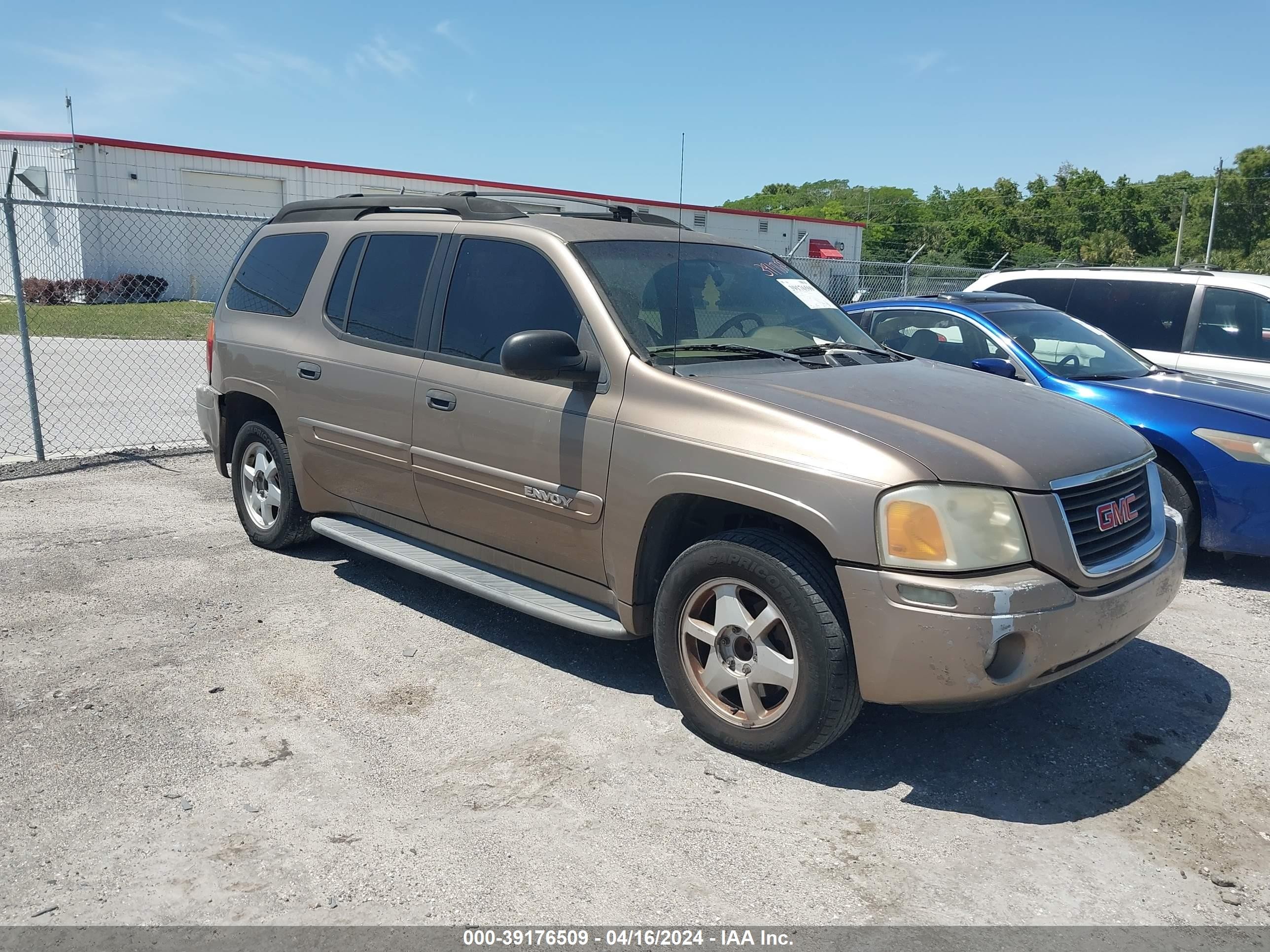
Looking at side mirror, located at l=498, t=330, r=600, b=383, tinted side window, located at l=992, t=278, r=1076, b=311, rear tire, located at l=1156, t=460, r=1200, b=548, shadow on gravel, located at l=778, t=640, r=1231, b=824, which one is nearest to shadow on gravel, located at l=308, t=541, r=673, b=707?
shadow on gravel, located at l=778, t=640, r=1231, b=824

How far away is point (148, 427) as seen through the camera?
10.5 m

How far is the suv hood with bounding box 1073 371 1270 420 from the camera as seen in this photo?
5855 millimetres

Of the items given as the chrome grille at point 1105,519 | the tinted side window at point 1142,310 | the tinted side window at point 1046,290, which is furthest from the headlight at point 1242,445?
the tinted side window at point 1046,290

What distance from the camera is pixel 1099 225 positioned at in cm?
7050

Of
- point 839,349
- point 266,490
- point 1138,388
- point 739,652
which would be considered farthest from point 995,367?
point 266,490

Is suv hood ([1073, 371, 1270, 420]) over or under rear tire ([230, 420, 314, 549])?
over

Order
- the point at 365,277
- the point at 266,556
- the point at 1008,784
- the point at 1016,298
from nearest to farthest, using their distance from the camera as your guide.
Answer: the point at 1008,784 → the point at 365,277 → the point at 266,556 → the point at 1016,298

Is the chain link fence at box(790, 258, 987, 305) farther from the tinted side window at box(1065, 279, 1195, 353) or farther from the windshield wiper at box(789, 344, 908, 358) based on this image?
the windshield wiper at box(789, 344, 908, 358)

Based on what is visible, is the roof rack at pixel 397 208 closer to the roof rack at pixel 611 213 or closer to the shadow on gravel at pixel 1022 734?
the roof rack at pixel 611 213

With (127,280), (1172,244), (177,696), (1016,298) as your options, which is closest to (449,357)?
(177,696)

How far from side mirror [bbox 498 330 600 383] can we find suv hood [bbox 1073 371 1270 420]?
386 cm

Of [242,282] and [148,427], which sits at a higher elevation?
[242,282]

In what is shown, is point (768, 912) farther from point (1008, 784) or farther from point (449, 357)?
point (449, 357)

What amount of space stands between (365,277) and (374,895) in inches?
130
